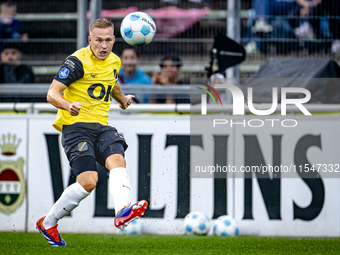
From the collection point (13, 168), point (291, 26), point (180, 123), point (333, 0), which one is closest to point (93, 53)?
point (180, 123)

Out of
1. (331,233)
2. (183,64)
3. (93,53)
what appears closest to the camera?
(93,53)

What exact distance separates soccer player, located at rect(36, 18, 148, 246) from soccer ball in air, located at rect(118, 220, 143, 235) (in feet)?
5.31

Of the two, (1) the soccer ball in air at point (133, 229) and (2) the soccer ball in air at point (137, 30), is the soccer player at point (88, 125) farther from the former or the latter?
(1) the soccer ball in air at point (133, 229)

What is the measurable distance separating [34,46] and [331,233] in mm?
4525

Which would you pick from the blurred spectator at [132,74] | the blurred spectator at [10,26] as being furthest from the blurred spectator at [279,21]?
the blurred spectator at [10,26]

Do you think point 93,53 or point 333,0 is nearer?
point 93,53

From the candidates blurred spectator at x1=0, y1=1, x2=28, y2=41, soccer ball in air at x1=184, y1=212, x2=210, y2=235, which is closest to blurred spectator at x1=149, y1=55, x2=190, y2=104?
soccer ball in air at x1=184, y1=212, x2=210, y2=235

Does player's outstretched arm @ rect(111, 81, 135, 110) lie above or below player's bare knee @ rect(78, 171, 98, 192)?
above

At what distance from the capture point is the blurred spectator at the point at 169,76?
290 inches

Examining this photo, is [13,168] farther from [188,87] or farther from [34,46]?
[188,87]

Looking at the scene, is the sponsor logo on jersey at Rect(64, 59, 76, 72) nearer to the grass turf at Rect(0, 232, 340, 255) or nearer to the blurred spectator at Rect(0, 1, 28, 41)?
the grass turf at Rect(0, 232, 340, 255)

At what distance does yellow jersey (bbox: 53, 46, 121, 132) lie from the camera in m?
5.22

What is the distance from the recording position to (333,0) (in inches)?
287

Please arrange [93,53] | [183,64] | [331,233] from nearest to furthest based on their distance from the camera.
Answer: [93,53], [331,233], [183,64]
